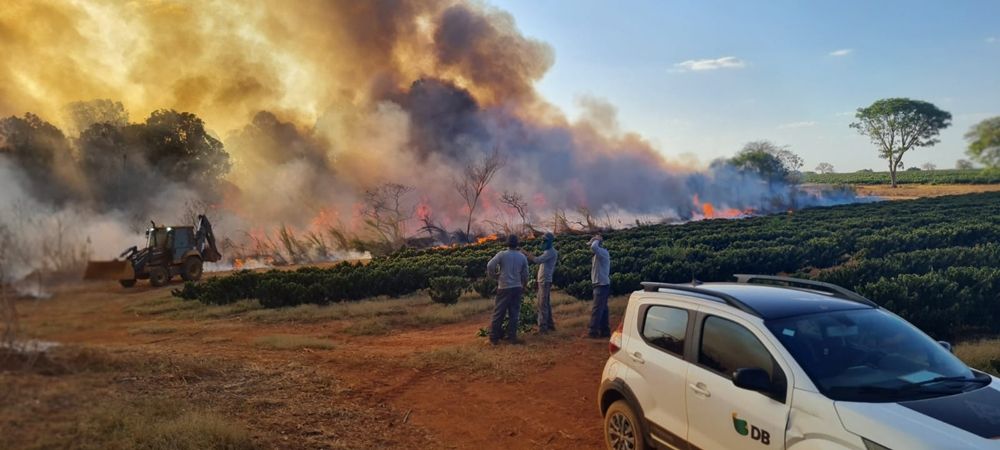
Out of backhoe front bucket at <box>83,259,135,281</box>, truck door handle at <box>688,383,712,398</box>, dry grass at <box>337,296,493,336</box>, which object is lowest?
dry grass at <box>337,296,493,336</box>

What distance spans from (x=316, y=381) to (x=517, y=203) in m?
34.2

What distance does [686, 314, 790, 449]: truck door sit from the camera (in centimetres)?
401

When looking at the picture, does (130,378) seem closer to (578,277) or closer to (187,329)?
(187,329)

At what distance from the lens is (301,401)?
24.7 feet

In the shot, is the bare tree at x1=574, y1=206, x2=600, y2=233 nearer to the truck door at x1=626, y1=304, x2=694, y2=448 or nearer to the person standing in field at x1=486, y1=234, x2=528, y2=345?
the person standing in field at x1=486, y1=234, x2=528, y2=345

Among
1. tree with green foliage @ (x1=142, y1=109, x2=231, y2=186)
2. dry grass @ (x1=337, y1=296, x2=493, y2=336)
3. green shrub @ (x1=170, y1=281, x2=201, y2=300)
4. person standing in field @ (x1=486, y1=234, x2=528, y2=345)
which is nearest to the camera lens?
person standing in field @ (x1=486, y1=234, x2=528, y2=345)

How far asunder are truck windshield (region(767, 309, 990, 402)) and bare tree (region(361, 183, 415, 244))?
102ft

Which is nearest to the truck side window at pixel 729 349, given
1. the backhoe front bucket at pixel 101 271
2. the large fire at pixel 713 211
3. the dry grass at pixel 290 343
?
the backhoe front bucket at pixel 101 271

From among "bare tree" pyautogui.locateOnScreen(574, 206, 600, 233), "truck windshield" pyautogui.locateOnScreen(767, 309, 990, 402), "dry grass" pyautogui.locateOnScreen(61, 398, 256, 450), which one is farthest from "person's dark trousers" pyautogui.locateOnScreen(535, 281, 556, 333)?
"bare tree" pyautogui.locateOnScreen(574, 206, 600, 233)

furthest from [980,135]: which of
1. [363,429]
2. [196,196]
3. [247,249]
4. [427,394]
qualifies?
[196,196]

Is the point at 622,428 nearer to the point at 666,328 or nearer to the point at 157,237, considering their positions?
the point at 666,328

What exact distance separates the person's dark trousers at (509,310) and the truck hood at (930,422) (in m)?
7.53

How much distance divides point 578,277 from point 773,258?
24.0 ft

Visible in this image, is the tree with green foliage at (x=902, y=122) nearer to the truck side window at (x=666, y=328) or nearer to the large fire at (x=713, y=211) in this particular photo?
the large fire at (x=713, y=211)
